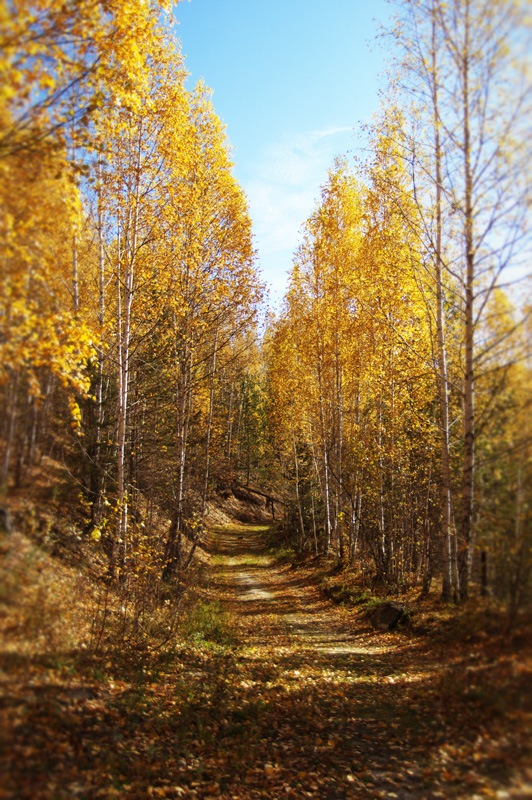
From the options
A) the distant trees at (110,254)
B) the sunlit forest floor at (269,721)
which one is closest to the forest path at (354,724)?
the sunlit forest floor at (269,721)

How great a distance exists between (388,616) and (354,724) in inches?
183

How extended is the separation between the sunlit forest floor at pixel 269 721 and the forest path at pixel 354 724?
2 centimetres

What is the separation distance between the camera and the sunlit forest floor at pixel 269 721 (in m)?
3.62

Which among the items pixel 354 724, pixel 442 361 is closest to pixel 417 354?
pixel 442 361

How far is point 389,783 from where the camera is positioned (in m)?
4.85

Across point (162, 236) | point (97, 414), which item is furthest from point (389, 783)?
point (162, 236)

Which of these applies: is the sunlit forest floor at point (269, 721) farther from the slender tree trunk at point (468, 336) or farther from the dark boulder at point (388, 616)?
the slender tree trunk at point (468, 336)

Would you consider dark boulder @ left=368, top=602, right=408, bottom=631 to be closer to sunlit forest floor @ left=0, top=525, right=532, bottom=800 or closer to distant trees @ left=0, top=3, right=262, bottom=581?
sunlit forest floor @ left=0, top=525, right=532, bottom=800

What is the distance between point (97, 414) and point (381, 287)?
748 centimetres

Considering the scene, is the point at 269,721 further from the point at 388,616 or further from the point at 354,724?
the point at 388,616

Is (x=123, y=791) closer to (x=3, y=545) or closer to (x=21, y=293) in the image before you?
(x=3, y=545)

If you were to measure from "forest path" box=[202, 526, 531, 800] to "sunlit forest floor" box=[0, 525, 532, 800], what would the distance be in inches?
0.9

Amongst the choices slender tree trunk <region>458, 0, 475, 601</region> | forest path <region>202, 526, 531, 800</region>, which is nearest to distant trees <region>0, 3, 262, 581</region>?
forest path <region>202, 526, 531, 800</region>

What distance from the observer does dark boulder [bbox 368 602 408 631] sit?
1052 centimetres
